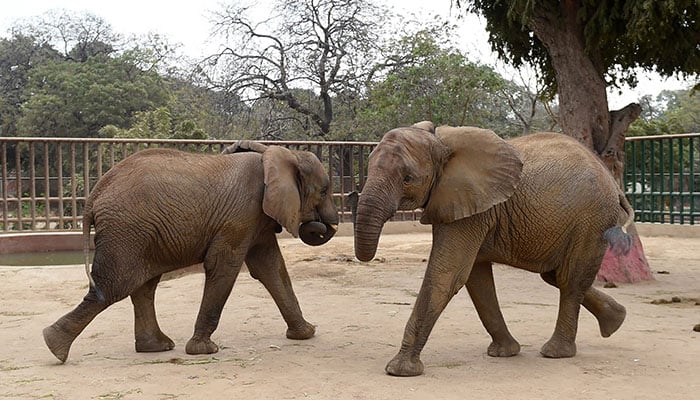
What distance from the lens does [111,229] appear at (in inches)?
218

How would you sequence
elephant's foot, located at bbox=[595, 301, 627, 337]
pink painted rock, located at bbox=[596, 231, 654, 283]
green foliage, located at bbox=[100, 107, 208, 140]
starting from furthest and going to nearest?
green foliage, located at bbox=[100, 107, 208, 140] < pink painted rock, located at bbox=[596, 231, 654, 283] < elephant's foot, located at bbox=[595, 301, 627, 337]

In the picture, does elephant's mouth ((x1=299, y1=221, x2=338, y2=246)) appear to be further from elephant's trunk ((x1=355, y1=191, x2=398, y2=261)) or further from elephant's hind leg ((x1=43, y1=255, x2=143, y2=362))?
elephant's trunk ((x1=355, y1=191, x2=398, y2=261))

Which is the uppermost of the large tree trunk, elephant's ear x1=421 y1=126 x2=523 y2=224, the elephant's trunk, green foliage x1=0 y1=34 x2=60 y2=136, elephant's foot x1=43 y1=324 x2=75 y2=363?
green foliage x1=0 y1=34 x2=60 y2=136

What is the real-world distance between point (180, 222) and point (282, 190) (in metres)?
0.72

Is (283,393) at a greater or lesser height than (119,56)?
lesser

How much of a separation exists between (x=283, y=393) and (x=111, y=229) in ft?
5.72

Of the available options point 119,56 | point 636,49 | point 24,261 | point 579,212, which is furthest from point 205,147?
point 119,56

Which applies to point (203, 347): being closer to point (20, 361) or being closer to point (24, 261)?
point (20, 361)

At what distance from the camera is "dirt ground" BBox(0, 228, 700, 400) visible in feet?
15.4

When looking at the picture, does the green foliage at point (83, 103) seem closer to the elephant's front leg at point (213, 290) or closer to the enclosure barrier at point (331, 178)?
the enclosure barrier at point (331, 178)

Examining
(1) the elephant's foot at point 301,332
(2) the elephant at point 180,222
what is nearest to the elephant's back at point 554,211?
(2) the elephant at point 180,222

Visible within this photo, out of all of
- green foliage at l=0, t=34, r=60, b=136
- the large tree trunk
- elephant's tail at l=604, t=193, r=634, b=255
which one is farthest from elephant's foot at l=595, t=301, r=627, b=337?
green foliage at l=0, t=34, r=60, b=136

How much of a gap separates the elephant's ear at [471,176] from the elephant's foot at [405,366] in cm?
81

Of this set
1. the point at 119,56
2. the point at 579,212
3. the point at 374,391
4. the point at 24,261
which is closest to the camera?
the point at 374,391
